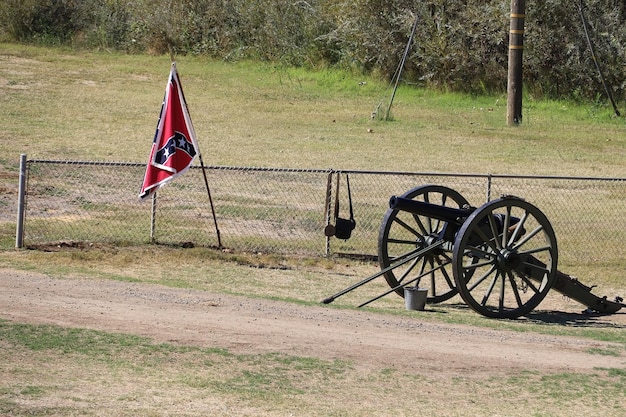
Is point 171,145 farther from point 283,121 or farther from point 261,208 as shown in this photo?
point 283,121

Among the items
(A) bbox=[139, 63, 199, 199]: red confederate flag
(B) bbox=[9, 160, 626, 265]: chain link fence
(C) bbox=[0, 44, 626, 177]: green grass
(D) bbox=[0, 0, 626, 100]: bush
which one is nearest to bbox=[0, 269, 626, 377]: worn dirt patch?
(A) bbox=[139, 63, 199, 199]: red confederate flag

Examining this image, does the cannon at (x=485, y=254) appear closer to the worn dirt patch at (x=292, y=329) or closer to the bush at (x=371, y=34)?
the worn dirt patch at (x=292, y=329)

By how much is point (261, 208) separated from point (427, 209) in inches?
240

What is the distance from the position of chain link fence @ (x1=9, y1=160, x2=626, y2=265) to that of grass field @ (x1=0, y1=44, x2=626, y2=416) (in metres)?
0.83

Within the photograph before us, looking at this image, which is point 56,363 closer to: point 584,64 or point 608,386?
point 608,386

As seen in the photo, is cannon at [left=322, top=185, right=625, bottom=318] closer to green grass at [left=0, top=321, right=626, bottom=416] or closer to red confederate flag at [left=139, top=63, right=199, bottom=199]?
green grass at [left=0, top=321, right=626, bottom=416]

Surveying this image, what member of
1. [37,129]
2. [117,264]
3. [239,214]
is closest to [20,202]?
[117,264]

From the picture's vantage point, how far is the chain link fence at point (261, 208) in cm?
1669

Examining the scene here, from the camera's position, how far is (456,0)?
110ft

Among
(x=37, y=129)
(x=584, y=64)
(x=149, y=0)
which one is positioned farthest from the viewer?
(x=149, y=0)

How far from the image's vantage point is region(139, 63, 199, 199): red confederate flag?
15.5 m

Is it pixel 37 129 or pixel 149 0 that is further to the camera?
pixel 149 0

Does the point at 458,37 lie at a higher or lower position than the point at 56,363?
higher

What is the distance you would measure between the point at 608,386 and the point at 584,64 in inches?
896
